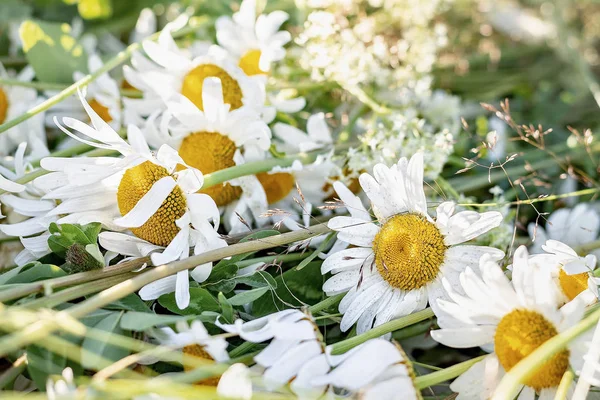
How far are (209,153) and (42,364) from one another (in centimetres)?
26

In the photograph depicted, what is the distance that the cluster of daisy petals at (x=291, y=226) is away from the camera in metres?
0.45

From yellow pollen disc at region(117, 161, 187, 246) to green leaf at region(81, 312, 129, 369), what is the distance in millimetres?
88

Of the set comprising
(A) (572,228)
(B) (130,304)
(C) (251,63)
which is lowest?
(A) (572,228)

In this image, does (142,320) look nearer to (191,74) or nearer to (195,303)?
(195,303)

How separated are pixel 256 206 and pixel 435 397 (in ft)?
0.84

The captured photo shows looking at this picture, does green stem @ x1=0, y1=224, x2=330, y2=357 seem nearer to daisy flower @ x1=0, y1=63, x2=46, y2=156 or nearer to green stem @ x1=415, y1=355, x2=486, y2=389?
green stem @ x1=415, y1=355, x2=486, y2=389

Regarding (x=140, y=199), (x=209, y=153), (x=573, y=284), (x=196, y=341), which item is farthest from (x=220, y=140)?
(x=573, y=284)

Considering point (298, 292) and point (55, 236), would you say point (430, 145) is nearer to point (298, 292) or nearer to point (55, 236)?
point (298, 292)

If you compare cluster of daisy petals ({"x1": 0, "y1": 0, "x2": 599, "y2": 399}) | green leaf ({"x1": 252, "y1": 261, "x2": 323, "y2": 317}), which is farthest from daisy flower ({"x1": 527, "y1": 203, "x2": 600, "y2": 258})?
green leaf ({"x1": 252, "y1": 261, "x2": 323, "y2": 317})

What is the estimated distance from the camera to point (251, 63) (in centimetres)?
71

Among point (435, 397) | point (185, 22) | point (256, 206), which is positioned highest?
point (185, 22)

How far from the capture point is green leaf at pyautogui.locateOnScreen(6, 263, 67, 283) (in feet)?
1.70

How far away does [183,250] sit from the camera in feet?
1.77

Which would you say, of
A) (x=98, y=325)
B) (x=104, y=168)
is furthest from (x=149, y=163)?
(x=98, y=325)
